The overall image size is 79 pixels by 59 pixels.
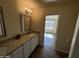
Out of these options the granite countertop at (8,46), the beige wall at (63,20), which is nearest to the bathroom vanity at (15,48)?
the granite countertop at (8,46)

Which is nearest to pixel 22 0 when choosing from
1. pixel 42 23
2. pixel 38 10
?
pixel 38 10

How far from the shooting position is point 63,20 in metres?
2.85

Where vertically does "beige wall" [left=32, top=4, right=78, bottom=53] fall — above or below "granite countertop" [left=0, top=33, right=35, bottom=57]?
above

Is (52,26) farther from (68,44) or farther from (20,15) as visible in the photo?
(20,15)

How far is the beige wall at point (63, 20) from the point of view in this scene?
8.71 feet

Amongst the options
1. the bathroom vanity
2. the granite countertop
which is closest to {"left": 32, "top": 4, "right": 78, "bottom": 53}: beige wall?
the bathroom vanity

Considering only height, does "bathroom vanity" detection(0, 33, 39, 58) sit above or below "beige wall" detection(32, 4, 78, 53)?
below

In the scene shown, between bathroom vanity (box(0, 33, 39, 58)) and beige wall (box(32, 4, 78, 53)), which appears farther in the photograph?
beige wall (box(32, 4, 78, 53))

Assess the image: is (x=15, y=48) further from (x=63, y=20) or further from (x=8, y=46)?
(x=63, y=20)

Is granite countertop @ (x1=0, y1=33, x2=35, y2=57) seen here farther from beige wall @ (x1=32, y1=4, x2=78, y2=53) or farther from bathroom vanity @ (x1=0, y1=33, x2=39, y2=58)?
beige wall @ (x1=32, y1=4, x2=78, y2=53)

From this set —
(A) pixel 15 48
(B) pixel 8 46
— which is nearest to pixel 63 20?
(A) pixel 15 48

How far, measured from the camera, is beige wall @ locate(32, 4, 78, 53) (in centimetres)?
265

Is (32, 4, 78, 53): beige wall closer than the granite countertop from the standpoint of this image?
No

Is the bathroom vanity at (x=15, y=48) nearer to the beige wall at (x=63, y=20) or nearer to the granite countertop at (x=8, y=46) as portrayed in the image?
the granite countertop at (x=8, y=46)
